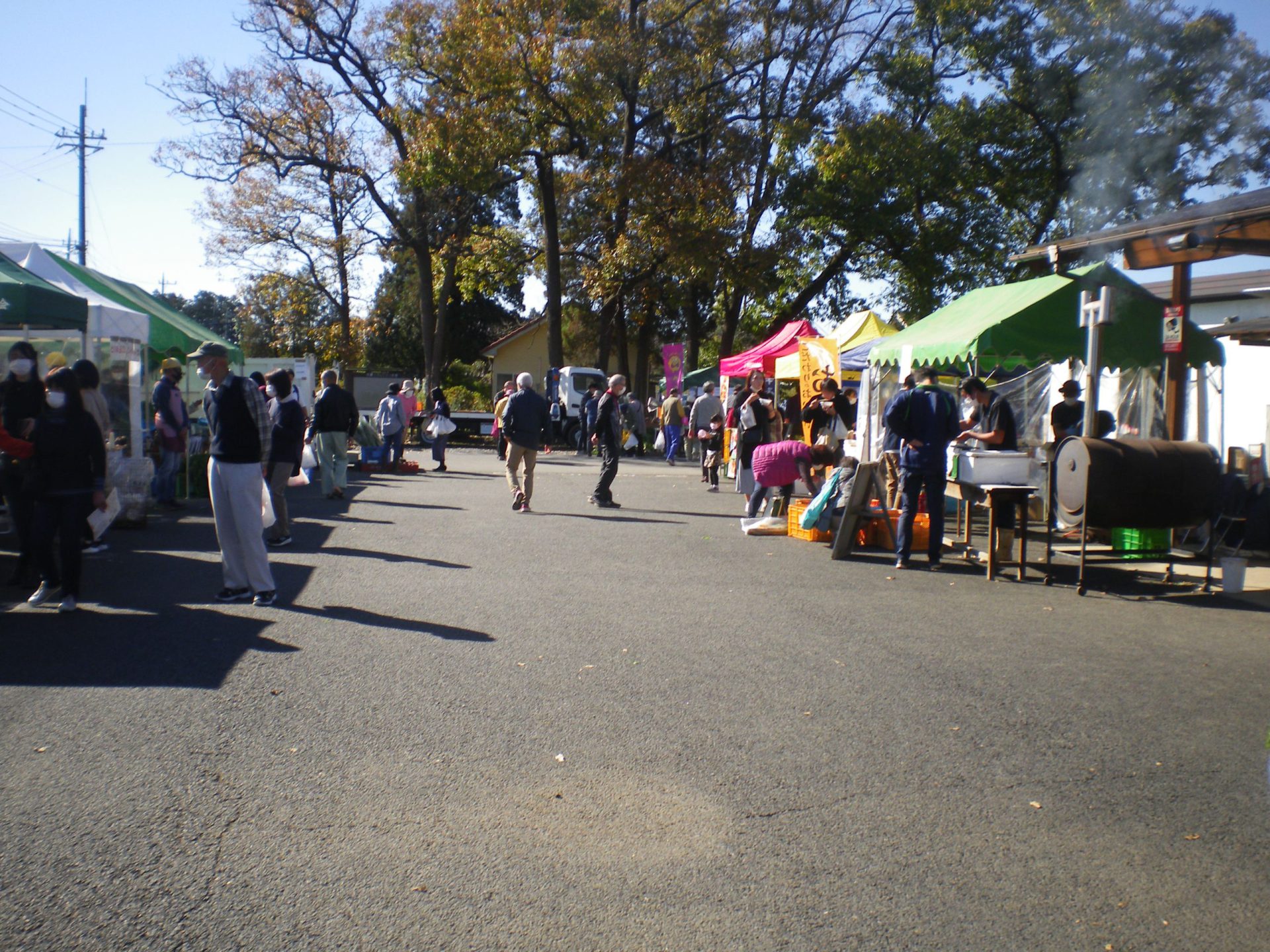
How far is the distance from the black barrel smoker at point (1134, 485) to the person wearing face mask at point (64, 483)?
765 cm

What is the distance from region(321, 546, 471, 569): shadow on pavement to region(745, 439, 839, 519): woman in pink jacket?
441cm

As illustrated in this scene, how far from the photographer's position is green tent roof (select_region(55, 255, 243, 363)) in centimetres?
1561

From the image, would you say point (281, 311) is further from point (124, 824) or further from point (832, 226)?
point (124, 824)

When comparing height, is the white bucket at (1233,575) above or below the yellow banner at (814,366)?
below

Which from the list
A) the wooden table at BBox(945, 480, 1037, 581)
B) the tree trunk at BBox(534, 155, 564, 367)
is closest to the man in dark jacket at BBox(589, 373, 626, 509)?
the wooden table at BBox(945, 480, 1037, 581)

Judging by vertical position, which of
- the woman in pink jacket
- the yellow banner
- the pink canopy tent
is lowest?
the woman in pink jacket

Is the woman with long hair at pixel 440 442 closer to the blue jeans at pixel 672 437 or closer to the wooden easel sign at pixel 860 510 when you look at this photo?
the blue jeans at pixel 672 437

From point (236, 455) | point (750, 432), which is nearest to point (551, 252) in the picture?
point (750, 432)

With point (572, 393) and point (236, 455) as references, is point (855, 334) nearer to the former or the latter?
point (236, 455)

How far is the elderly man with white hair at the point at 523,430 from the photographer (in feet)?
49.2

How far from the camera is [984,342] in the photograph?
11.1 meters

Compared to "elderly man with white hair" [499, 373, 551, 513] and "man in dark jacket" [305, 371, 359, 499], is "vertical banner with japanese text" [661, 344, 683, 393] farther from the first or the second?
"elderly man with white hair" [499, 373, 551, 513]

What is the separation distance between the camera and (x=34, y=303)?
32.9 feet

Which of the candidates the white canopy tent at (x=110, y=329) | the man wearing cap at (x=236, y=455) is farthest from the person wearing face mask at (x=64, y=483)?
the white canopy tent at (x=110, y=329)
